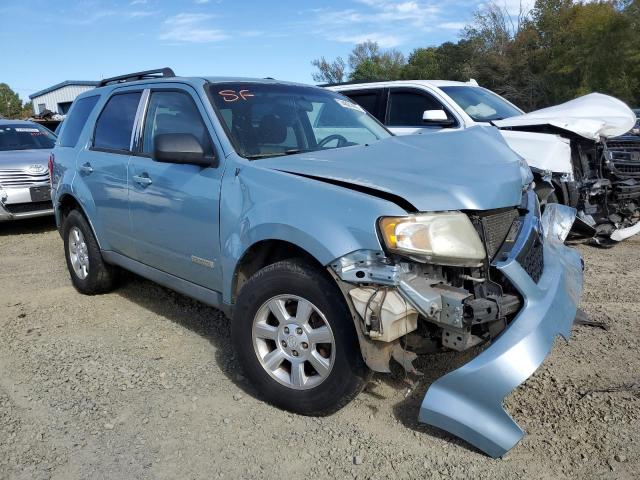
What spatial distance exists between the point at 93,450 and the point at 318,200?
1.74 meters

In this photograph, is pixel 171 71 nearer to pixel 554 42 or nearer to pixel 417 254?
pixel 417 254

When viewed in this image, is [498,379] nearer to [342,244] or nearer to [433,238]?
[433,238]

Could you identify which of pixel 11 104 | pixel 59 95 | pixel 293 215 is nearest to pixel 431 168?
pixel 293 215

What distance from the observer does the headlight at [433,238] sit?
2.60 meters

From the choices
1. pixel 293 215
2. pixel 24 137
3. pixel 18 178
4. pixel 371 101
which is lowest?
pixel 18 178

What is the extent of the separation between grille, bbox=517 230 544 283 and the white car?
285 centimetres

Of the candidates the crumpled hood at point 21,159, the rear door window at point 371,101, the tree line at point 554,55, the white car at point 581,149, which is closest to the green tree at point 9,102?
the tree line at point 554,55

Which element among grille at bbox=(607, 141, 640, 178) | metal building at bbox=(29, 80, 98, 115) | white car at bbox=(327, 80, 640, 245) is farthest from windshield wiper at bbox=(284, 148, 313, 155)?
metal building at bbox=(29, 80, 98, 115)

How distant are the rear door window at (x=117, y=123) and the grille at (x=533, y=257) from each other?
305cm

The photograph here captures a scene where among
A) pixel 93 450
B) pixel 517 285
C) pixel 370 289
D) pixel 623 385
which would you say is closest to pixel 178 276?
pixel 93 450

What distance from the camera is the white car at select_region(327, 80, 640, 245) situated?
6.00 meters

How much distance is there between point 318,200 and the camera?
2.86 meters

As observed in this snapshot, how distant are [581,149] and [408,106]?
7.55 ft

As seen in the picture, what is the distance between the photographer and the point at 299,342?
2955 mm
